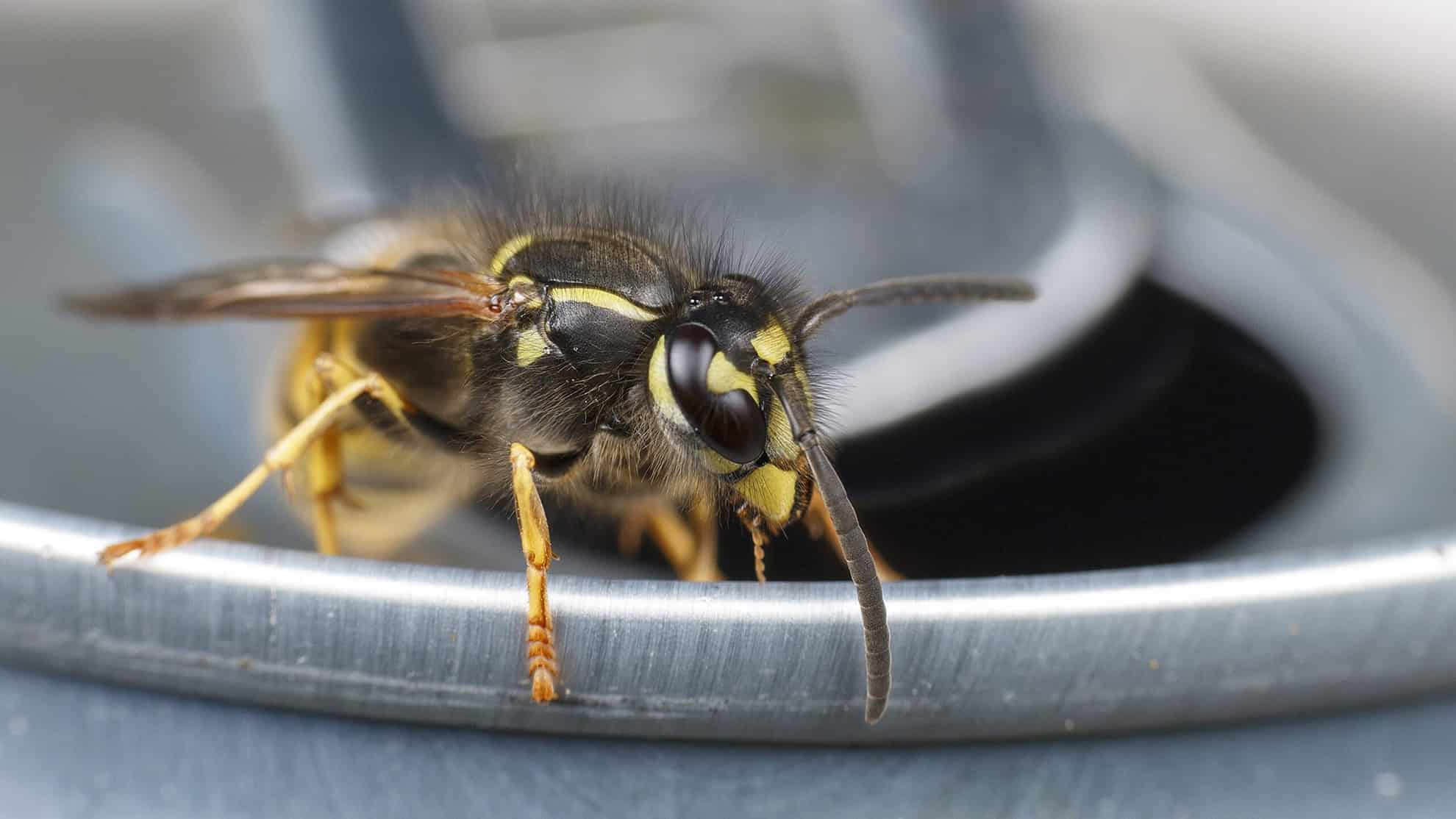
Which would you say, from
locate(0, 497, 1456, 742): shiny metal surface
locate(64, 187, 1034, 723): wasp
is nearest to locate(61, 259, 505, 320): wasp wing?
locate(64, 187, 1034, 723): wasp

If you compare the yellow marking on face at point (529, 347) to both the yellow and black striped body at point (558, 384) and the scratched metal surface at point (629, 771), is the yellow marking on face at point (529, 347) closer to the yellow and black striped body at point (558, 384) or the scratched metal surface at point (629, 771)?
the yellow and black striped body at point (558, 384)

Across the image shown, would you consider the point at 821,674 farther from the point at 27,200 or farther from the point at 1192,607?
the point at 27,200

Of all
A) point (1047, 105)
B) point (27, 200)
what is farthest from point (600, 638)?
point (27, 200)

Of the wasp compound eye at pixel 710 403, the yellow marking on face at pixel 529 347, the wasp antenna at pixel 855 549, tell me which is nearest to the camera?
the wasp antenna at pixel 855 549

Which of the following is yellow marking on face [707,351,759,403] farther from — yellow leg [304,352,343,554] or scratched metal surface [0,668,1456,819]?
yellow leg [304,352,343,554]

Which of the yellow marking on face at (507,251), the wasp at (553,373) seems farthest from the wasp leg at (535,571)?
the yellow marking on face at (507,251)

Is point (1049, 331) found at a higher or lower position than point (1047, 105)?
lower

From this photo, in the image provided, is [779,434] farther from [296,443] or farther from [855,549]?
[296,443]
